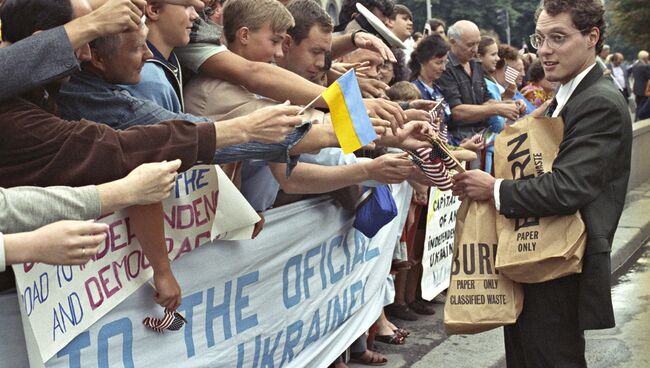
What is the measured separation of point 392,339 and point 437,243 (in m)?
1.26

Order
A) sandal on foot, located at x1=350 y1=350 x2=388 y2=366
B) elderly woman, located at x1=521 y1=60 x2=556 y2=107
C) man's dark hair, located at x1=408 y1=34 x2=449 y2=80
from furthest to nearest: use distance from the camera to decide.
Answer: elderly woman, located at x1=521 y1=60 x2=556 y2=107 → man's dark hair, located at x1=408 y1=34 x2=449 y2=80 → sandal on foot, located at x1=350 y1=350 x2=388 y2=366

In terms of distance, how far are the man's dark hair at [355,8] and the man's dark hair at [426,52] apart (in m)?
0.46

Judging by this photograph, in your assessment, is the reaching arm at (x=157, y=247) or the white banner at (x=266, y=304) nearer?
the reaching arm at (x=157, y=247)

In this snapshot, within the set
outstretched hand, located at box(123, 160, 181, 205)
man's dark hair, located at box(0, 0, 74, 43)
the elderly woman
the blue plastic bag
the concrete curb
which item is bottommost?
the concrete curb

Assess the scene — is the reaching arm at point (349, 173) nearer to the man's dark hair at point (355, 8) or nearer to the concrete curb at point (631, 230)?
the man's dark hair at point (355, 8)

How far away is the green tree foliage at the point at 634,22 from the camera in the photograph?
23812mm

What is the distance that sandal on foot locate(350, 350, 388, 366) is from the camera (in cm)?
561

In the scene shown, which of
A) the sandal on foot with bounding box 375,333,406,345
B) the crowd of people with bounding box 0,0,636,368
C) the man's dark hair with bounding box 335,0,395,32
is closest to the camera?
the crowd of people with bounding box 0,0,636,368

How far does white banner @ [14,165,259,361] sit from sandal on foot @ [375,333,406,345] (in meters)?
2.42

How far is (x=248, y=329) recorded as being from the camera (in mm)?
4094

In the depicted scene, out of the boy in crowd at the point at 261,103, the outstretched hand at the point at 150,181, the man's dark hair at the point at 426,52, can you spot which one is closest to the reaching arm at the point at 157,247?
the outstretched hand at the point at 150,181

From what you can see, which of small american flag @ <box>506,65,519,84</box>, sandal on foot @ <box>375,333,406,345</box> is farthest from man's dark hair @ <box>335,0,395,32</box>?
small american flag @ <box>506,65,519,84</box>

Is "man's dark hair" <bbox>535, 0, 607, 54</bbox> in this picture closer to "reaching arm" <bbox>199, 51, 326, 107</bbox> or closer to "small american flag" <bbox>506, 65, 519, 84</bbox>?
"reaching arm" <bbox>199, 51, 326, 107</bbox>

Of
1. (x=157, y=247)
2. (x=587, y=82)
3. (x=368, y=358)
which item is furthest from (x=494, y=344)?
(x=157, y=247)
